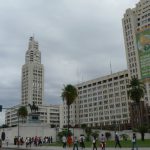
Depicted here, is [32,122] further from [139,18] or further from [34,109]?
[139,18]

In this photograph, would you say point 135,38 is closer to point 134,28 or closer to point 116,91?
point 134,28

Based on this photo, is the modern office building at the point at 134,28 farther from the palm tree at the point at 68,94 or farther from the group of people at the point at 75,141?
the group of people at the point at 75,141

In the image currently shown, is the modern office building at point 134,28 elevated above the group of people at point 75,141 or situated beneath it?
elevated above

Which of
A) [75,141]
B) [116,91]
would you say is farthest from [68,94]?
[116,91]

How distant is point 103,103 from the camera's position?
170000mm

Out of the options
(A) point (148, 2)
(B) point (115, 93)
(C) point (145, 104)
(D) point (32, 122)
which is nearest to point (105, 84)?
(B) point (115, 93)

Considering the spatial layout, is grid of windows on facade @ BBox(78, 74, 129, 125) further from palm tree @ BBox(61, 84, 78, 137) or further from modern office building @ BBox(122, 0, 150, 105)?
palm tree @ BBox(61, 84, 78, 137)

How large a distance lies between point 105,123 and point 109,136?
65684 millimetres

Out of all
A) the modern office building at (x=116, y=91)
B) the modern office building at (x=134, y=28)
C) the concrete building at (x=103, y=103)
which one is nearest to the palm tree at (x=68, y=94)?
the modern office building at (x=116, y=91)

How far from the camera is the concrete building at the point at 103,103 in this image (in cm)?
15612

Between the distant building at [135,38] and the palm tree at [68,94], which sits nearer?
the palm tree at [68,94]

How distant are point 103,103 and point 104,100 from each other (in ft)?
5.89

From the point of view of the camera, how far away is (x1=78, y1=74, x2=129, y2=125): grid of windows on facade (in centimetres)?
15738

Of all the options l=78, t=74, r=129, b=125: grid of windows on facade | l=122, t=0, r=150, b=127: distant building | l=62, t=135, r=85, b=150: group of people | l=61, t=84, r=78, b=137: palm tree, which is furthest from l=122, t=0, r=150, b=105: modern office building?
l=62, t=135, r=85, b=150: group of people
